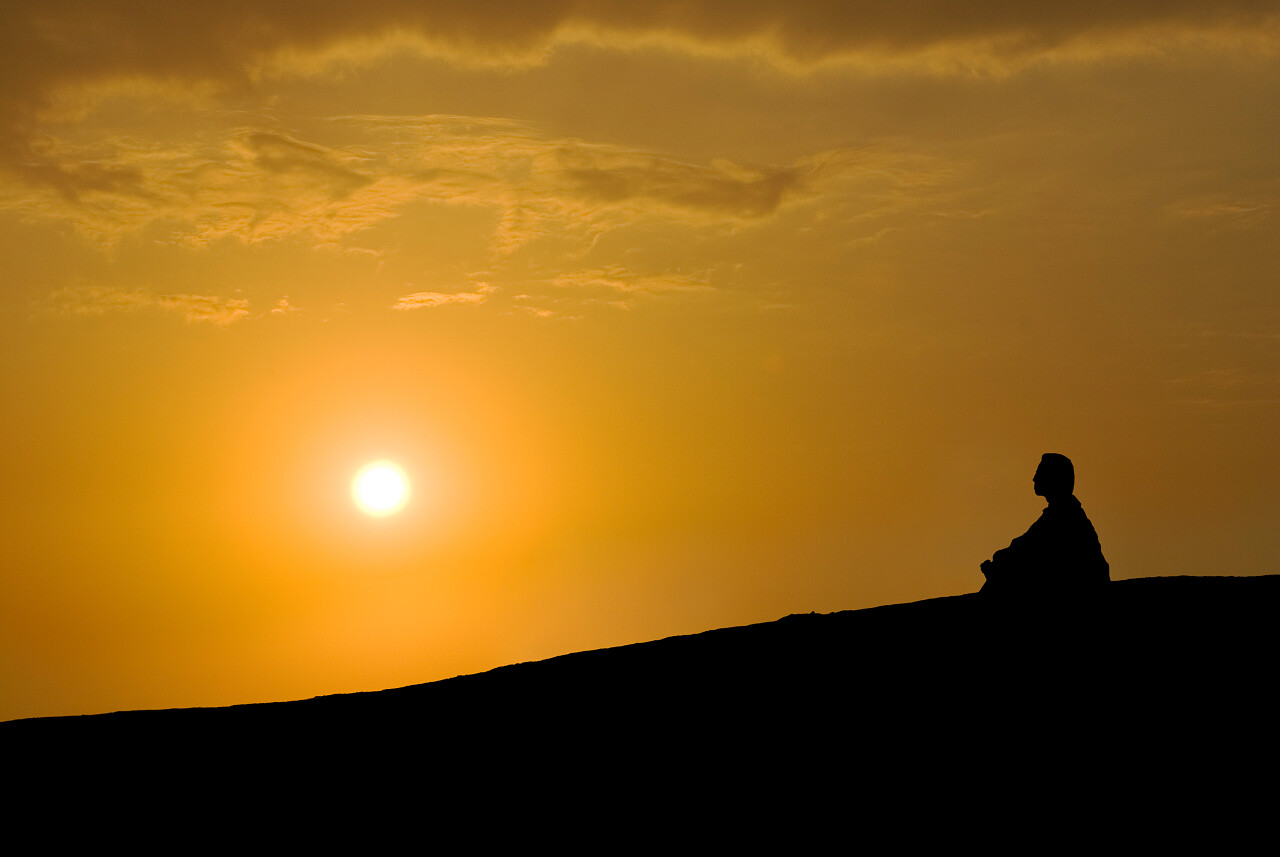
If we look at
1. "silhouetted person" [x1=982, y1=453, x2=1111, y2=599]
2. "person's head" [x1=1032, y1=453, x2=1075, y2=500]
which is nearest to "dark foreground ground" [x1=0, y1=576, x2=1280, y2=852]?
"silhouetted person" [x1=982, y1=453, x2=1111, y2=599]

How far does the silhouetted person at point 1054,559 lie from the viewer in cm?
1520

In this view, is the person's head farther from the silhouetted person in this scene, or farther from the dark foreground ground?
the dark foreground ground

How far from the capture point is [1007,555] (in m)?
15.6

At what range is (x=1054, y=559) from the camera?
1526 cm

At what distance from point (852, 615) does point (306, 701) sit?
746 centimetres

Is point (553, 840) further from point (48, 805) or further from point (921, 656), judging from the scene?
point (48, 805)

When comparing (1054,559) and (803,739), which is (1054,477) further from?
(803,739)

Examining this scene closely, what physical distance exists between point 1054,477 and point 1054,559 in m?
1.20

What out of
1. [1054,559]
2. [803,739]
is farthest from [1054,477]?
[803,739]

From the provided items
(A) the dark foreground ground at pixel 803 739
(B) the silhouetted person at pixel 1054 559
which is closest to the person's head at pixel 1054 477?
(B) the silhouetted person at pixel 1054 559

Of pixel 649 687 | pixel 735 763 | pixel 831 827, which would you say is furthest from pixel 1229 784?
pixel 649 687

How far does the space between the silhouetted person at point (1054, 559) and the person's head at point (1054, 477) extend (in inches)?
1.4

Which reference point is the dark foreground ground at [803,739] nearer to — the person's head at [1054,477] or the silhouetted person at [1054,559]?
the silhouetted person at [1054,559]

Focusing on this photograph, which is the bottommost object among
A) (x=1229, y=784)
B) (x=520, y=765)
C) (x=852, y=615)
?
(x=1229, y=784)
